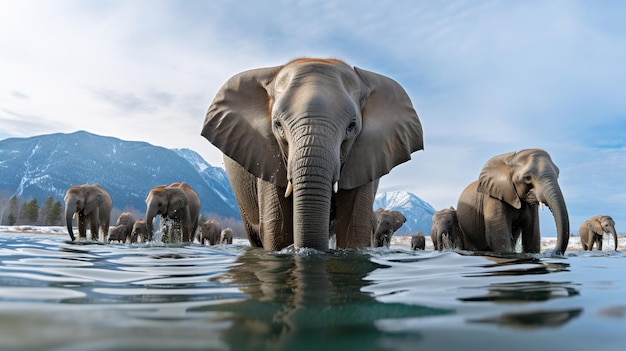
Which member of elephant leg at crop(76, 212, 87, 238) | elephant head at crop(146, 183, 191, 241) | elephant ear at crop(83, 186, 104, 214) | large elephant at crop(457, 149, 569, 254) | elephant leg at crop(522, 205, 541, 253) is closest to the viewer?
large elephant at crop(457, 149, 569, 254)

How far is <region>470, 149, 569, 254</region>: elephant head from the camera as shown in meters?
10.3

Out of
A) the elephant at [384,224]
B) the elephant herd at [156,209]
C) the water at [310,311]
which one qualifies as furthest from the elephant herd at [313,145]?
the elephant at [384,224]

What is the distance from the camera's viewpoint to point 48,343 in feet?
4.33

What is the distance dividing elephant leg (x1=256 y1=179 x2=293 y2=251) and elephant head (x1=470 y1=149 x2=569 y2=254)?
222 inches

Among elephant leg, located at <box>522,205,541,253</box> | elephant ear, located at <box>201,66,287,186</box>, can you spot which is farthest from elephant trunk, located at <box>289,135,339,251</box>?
elephant leg, located at <box>522,205,541,253</box>

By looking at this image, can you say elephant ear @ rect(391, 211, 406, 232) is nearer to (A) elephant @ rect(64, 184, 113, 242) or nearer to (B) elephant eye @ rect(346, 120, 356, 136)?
(A) elephant @ rect(64, 184, 113, 242)

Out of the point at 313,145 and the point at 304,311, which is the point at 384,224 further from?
the point at 304,311

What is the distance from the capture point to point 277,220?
6.93 meters

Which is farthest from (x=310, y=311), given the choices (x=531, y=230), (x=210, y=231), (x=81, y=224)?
(x=210, y=231)

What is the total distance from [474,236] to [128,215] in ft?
104

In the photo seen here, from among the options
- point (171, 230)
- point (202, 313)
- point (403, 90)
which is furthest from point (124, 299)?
point (171, 230)

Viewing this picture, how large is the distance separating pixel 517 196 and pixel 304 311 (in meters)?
10.8

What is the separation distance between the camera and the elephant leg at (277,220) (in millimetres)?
6918

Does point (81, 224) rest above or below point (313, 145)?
below
